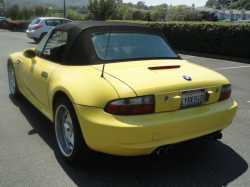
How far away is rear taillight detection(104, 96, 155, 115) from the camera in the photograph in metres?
2.39

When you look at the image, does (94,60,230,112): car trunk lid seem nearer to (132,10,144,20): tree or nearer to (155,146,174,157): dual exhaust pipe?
(155,146,174,157): dual exhaust pipe

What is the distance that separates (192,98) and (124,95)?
73 centimetres

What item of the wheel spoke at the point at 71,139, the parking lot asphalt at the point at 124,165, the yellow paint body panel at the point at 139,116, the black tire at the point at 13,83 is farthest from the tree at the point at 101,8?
the wheel spoke at the point at 71,139

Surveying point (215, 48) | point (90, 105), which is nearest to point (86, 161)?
point (90, 105)

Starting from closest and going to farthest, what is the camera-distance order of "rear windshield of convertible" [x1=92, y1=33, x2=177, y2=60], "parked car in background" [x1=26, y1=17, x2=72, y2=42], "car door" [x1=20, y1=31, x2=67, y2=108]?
"rear windshield of convertible" [x1=92, y1=33, x2=177, y2=60] < "car door" [x1=20, y1=31, x2=67, y2=108] < "parked car in background" [x1=26, y1=17, x2=72, y2=42]

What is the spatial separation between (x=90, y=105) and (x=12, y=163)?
1.22m

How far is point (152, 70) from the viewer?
2.84m

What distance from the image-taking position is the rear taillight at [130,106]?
239 cm

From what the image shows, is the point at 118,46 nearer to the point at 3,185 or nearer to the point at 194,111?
the point at 194,111

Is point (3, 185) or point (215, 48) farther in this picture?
point (215, 48)

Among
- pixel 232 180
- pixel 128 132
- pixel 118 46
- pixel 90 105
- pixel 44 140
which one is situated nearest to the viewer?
pixel 128 132

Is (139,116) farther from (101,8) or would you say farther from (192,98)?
(101,8)

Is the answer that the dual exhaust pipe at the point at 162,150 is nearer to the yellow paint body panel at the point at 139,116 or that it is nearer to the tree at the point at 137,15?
the yellow paint body panel at the point at 139,116

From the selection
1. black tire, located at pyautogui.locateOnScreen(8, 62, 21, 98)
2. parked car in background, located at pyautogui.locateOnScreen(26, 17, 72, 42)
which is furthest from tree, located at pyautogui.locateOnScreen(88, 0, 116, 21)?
black tire, located at pyautogui.locateOnScreen(8, 62, 21, 98)
